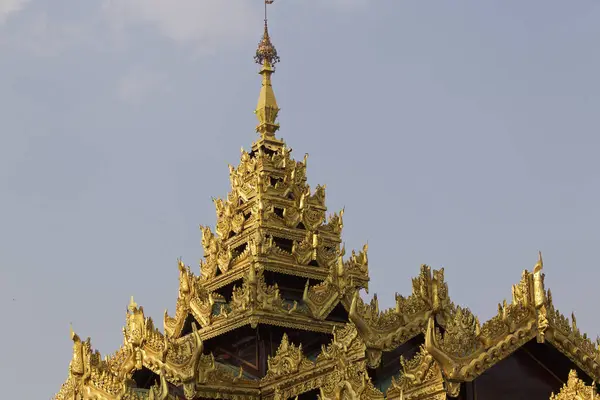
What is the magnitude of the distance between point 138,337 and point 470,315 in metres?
7.93

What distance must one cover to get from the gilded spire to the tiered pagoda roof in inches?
1.4

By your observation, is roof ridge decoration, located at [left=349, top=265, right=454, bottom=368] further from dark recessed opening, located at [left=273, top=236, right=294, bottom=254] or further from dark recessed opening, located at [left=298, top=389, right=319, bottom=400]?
dark recessed opening, located at [left=273, top=236, right=294, bottom=254]

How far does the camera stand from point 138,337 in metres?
Answer: 24.1

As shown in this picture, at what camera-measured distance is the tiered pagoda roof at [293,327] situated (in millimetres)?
18500

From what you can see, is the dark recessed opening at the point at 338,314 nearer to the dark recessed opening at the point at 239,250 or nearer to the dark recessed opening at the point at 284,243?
the dark recessed opening at the point at 284,243

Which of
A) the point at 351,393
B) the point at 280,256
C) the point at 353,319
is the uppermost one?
→ the point at 280,256

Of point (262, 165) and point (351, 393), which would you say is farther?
point (262, 165)

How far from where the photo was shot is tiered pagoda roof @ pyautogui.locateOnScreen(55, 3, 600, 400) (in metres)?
18.5

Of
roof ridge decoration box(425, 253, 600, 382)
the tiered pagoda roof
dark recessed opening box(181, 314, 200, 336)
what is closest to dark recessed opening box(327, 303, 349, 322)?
the tiered pagoda roof

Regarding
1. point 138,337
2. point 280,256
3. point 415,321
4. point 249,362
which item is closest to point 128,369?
point 138,337

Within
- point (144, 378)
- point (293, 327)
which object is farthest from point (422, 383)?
point (144, 378)

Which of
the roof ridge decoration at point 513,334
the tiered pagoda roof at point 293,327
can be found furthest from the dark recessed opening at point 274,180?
the roof ridge decoration at point 513,334

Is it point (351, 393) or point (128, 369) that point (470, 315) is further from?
point (128, 369)

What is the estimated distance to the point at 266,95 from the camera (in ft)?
99.6
